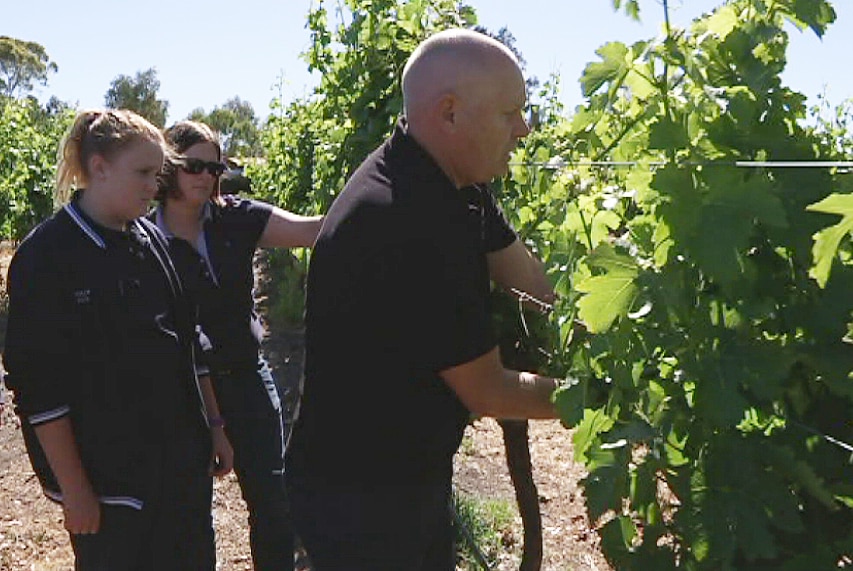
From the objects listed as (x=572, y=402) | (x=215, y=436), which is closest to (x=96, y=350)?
(x=215, y=436)

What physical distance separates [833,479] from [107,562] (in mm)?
1875

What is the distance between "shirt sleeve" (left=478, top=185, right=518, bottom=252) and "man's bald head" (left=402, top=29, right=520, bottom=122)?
0.48 m

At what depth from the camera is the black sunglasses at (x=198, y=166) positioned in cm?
398

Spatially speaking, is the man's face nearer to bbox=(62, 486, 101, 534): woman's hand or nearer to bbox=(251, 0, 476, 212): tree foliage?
bbox=(62, 486, 101, 534): woman's hand

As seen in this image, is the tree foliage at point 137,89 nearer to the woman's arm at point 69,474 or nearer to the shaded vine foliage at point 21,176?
the shaded vine foliage at point 21,176

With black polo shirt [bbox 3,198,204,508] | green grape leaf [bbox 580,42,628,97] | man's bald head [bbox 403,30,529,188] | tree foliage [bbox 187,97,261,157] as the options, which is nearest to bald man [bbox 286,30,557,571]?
man's bald head [bbox 403,30,529,188]

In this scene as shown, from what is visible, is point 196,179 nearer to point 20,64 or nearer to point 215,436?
point 215,436

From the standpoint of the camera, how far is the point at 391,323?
2438 millimetres

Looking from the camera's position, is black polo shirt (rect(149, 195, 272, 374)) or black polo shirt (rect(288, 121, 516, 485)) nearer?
black polo shirt (rect(288, 121, 516, 485))

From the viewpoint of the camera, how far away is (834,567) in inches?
77.4

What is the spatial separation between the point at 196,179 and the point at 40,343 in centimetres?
118

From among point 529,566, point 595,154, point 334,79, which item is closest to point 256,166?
point 334,79

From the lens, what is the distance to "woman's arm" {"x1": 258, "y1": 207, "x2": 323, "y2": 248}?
4.16 meters

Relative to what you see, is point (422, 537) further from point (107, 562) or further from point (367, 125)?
point (367, 125)
